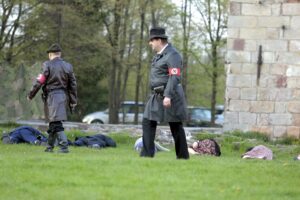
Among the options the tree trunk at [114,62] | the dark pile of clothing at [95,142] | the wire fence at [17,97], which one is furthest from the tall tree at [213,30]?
the dark pile of clothing at [95,142]

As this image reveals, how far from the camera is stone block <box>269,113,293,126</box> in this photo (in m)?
18.9

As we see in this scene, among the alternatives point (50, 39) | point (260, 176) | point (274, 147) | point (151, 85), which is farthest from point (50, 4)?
point (260, 176)

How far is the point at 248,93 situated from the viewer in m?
19.2

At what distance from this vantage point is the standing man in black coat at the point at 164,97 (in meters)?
10.7

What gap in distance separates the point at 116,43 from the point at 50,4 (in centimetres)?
343

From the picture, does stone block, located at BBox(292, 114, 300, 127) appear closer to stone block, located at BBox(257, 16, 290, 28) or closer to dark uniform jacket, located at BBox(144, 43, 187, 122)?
stone block, located at BBox(257, 16, 290, 28)

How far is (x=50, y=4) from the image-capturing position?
3384cm

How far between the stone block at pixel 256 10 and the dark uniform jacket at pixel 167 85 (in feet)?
28.3

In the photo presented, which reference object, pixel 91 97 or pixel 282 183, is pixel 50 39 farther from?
pixel 282 183

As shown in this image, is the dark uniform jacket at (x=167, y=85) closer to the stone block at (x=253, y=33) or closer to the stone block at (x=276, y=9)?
the stone block at (x=253, y=33)

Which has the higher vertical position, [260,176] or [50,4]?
[50,4]

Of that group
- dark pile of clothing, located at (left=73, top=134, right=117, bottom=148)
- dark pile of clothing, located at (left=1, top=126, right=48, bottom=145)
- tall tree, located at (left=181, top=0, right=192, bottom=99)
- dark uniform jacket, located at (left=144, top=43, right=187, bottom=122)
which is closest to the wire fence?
dark pile of clothing, located at (left=1, top=126, right=48, bottom=145)

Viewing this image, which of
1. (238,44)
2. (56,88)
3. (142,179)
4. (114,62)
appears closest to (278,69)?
(238,44)

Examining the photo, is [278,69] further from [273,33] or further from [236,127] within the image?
[236,127]
